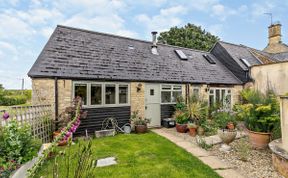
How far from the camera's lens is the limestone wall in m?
10.6

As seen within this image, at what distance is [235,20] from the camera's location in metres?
13.1

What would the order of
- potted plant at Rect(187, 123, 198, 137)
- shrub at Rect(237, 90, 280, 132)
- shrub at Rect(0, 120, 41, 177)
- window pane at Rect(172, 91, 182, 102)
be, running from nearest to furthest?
1. shrub at Rect(0, 120, 41, 177)
2. shrub at Rect(237, 90, 280, 132)
3. potted plant at Rect(187, 123, 198, 137)
4. window pane at Rect(172, 91, 182, 102)

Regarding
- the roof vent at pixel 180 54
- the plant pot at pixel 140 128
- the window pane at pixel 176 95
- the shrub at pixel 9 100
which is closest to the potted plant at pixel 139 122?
the plant pot at pixel 140 128

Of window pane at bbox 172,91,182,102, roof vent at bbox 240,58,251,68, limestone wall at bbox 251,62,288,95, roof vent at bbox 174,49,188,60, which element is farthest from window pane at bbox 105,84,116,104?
roof vent at bbox 240,58,251,68

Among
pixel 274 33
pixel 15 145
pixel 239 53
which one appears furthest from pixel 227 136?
pixel 274 33

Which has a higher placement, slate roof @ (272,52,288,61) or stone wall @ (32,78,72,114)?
slate roof @ (272,52,288,61)

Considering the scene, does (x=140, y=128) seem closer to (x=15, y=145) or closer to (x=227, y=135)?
(x=227, y=135)

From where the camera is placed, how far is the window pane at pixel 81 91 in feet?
26.5

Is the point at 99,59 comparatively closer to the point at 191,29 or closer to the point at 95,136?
the point at 95,136

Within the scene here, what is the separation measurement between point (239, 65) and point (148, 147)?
432 inches

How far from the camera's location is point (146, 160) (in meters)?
5.21

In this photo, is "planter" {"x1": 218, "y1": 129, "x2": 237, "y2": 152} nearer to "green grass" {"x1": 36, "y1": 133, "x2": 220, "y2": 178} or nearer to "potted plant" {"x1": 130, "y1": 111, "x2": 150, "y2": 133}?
"green grass" {"x1": 36, "y1": 133, "x2": 220, "y2": 178}

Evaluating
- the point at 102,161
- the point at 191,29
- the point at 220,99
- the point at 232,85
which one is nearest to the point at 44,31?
the point at 102,161

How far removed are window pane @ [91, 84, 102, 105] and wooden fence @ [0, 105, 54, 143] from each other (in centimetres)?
183
